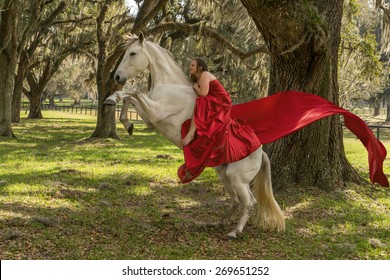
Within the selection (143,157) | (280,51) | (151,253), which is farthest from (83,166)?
(151,253)

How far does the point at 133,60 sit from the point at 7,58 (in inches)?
547

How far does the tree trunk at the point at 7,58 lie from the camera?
16.8 metres

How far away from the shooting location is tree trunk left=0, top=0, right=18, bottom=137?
16.8 meters

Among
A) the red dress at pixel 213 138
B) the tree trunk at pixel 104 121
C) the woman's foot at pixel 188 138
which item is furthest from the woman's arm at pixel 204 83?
the tree trunk at pixel 104 121

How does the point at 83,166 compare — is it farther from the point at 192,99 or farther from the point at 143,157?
the point at 192,99

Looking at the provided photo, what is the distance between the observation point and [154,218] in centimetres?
644

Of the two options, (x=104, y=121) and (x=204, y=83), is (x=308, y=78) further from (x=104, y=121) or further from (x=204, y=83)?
(x=104, y=121)

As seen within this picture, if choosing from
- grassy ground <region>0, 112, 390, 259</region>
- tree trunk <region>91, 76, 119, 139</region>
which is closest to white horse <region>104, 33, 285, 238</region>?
grassy ground <region>0, 112, 390, 259</region>

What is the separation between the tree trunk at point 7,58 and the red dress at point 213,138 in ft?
43.4

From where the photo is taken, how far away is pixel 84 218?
6.16m

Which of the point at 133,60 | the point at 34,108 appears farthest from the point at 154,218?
the point at 34,108

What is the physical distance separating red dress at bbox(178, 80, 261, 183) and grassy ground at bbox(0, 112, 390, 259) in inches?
34.9

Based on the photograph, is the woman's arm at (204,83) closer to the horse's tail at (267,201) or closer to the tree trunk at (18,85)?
the horse's tail at (267,201)

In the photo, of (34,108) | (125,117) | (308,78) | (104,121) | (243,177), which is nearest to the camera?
(125,117)
